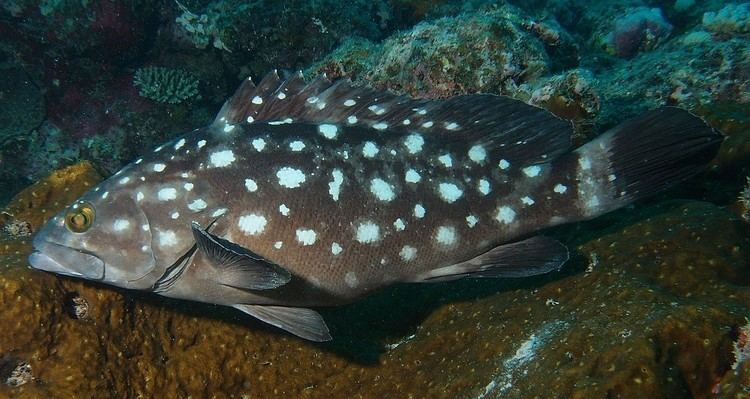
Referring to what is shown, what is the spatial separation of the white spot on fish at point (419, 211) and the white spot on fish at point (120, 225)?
213 centimetres

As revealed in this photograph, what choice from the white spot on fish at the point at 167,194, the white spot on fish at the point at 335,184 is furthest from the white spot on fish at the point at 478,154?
the white spot on fish at the point at 167,194

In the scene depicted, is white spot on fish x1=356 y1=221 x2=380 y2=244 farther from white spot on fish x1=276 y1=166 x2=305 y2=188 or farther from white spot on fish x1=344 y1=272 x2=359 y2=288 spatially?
white spot on fish x1=276 y1=166 x2=305 y2=188

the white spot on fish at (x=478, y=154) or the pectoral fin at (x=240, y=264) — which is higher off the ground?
the white spot on fish at (x=478, y=154)

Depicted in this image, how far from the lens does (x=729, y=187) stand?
177 inches

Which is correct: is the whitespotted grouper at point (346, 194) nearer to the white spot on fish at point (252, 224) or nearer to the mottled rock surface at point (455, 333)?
the white spot on fish at point (252, 224)

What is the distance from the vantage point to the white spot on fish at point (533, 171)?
368cm

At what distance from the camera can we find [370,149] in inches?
145

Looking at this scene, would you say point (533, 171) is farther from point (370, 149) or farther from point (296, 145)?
point (296, 145)

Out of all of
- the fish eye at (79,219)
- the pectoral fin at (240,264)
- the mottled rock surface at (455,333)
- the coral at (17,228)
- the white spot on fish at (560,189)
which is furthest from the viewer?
the coral at (17,228)

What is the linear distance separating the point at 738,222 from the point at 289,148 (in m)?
3.62

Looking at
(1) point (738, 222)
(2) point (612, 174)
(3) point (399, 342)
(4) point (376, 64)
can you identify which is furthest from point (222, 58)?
(1) point (738, 222)

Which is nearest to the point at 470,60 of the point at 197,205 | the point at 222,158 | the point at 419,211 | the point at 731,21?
the point at 419,211

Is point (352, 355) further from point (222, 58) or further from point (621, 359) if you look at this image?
point (222, 58)

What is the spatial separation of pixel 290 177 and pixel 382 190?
710 millimetres
